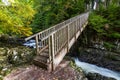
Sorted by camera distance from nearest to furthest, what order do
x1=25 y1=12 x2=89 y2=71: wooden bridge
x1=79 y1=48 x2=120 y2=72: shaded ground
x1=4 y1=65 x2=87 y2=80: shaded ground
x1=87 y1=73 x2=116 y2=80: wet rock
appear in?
1. x1=4 y1=65 x2=87 y2=80: shaded ground
2. x1=25 y1=12 x2=89 y2=71: wooden bridge
3. x1=87 y1=73 x2=116 y2=80: wet rock
4. x1=79 y1=48 x2=120 y2=72: shaded ground

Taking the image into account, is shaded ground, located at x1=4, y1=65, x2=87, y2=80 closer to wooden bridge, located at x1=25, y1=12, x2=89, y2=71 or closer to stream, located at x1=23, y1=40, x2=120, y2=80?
wooden bridge, located at x1=25, y1=12, x2=89, y2=71

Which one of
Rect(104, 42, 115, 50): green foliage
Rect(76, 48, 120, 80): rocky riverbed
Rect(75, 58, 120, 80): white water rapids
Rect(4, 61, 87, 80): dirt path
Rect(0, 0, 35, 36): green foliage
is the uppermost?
Rect(0, 0, 35, 36): green foliage

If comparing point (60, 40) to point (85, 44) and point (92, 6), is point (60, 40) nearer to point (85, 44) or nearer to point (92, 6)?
point (85, 44)

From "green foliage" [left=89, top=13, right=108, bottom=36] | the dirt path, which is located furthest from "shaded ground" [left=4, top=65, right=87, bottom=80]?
"green foliage" [left=89, top=13, right=108, bottom=36]

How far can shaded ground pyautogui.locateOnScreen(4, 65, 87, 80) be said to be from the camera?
5.68 meters

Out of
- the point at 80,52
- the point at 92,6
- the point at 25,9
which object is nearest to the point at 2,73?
the point at 25,9

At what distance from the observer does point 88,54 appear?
11.2 m

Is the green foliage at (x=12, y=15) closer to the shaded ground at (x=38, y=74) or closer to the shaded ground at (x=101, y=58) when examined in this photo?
A: the shaded ground at (x=38, y=74)

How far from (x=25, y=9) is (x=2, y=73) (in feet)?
9.57

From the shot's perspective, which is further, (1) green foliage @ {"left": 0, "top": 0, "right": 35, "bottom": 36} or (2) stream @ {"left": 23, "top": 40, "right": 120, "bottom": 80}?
(2) stream @ {"left": 23, "top": 40, "right": 120, "bottom": 80}

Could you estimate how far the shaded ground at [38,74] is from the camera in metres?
5.68

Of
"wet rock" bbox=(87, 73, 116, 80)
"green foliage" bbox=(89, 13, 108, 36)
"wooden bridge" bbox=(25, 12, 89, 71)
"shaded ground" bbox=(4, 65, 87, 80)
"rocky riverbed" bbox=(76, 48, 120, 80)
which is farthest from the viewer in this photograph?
"green foliage" bbox=(89, 13, 108, 36)

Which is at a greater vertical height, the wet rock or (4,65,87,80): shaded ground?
(4,65,87,80): shaded ground

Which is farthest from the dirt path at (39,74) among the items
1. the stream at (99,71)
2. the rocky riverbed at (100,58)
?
the stream at (99,71)
